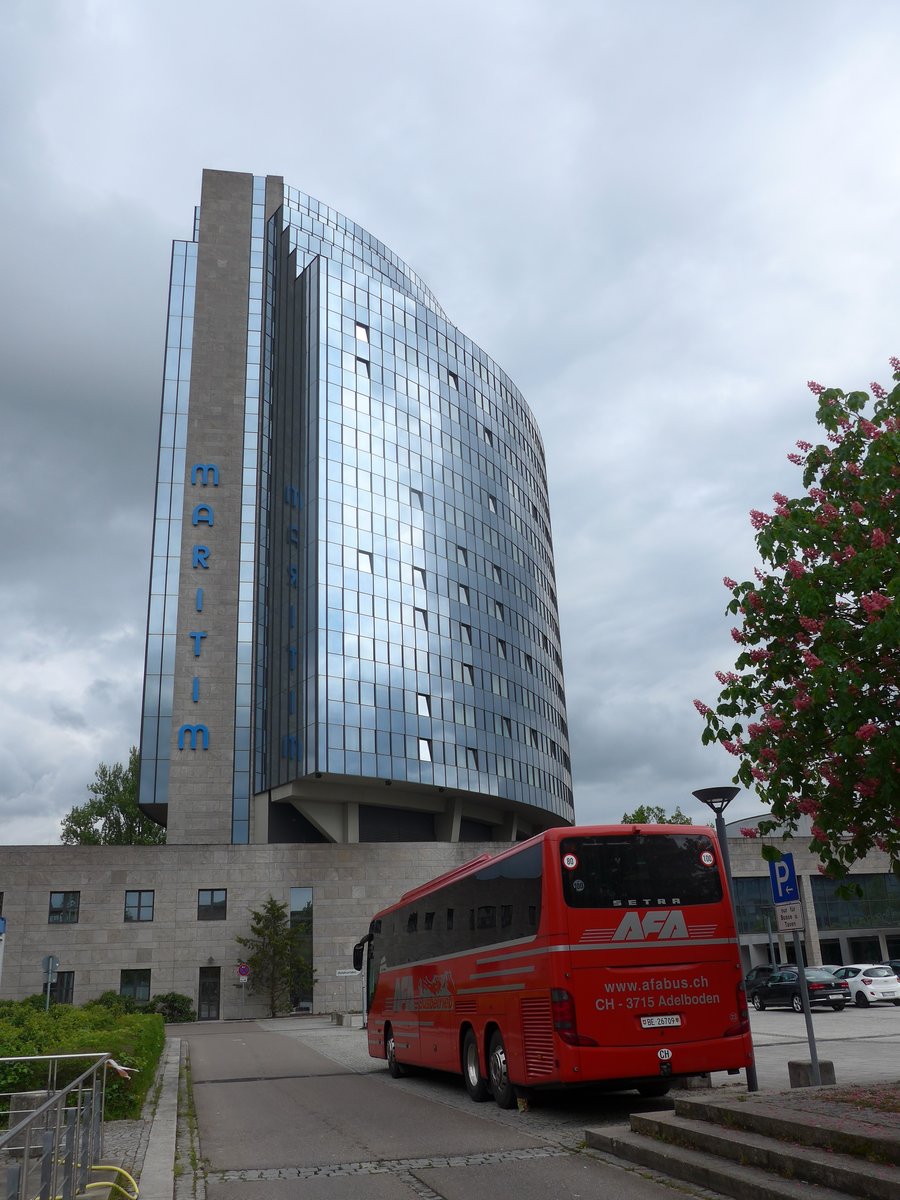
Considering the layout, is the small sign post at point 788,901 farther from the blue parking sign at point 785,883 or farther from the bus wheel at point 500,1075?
the bus wheel at point 500,1075

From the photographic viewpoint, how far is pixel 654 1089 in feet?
45.9

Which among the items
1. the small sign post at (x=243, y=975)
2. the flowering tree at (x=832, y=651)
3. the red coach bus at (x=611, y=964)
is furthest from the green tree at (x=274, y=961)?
the flowering tree at (x=832, y=651)

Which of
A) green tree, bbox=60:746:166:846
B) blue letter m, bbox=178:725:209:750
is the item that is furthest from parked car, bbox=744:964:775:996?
green tree, bbox=60:746:166:846

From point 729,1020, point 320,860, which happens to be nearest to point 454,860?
point 320,860

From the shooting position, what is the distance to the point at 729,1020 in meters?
12.3

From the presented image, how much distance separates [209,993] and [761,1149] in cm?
4724

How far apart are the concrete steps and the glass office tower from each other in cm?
4433

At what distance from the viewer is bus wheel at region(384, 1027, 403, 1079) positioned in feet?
63.8

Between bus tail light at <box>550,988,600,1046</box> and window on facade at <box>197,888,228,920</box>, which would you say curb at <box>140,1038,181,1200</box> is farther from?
window on facade at <box>197,888,228,920</box>

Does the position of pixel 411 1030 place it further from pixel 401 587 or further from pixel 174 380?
pixel 174 380

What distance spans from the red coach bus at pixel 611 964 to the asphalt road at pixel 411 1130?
0.82m

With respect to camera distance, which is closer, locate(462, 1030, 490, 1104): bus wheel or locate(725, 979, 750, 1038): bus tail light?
locate(725, 979, 750, 1038): bus tail light

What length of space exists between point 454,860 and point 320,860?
7.64 m

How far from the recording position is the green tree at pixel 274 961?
164ft
